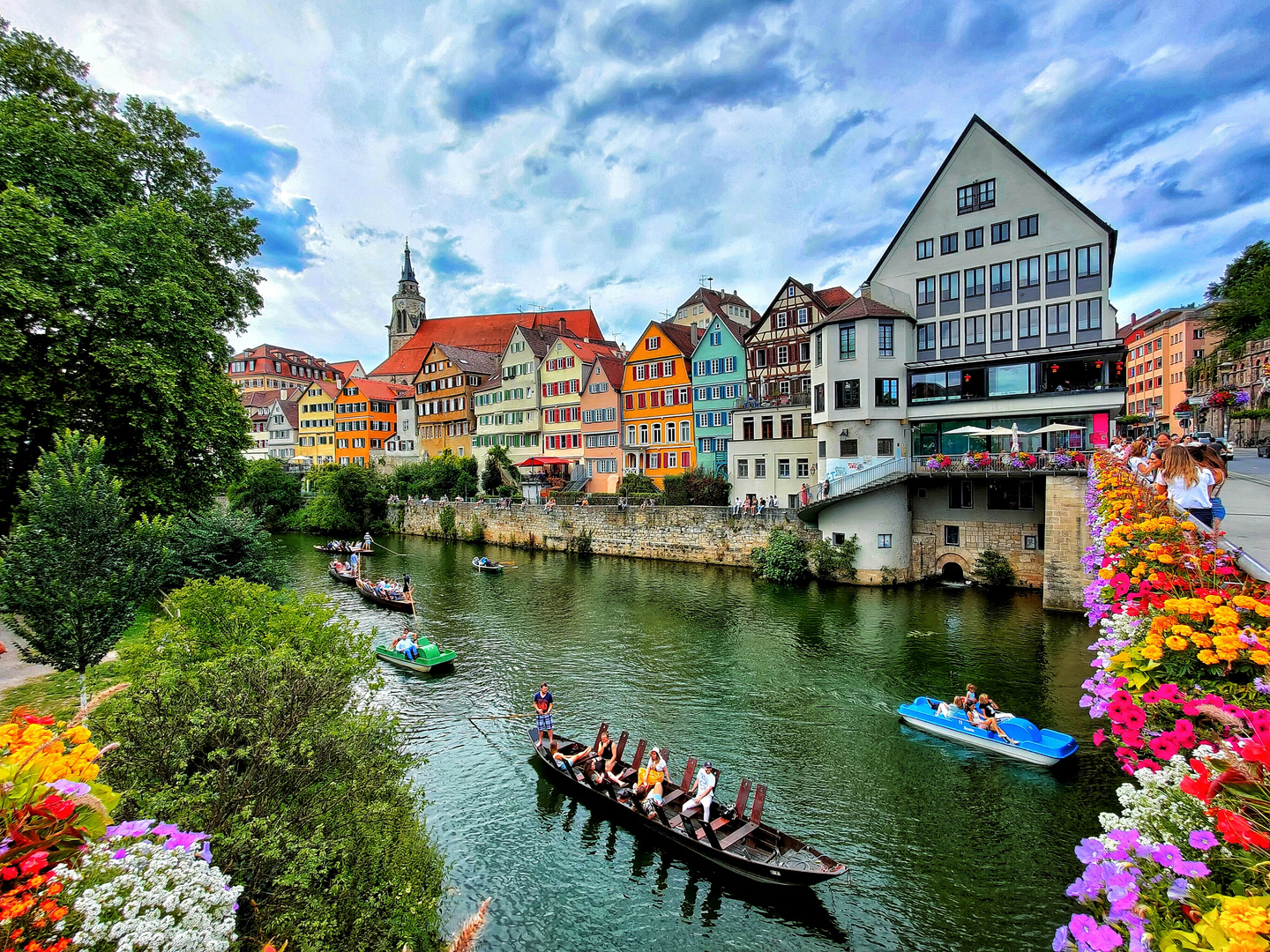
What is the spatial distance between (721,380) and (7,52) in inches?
1363

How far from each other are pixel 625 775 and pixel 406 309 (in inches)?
4011

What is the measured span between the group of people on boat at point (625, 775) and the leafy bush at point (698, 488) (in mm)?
25497

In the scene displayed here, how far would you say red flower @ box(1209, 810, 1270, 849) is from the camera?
6.48ft

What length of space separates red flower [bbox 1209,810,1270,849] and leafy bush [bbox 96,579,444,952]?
617cm

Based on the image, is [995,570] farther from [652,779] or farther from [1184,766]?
[1184,766]

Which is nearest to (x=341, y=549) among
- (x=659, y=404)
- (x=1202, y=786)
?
(x=659, y=404)

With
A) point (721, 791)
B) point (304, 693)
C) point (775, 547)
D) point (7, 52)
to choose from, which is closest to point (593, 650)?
point (721, 791)

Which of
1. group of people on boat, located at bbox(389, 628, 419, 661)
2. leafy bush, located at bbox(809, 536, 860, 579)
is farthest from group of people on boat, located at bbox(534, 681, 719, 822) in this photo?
leafy bush, located at bbox(809, 536, 860, 579)

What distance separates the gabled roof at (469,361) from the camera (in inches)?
2534

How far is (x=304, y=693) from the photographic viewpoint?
7391 mm

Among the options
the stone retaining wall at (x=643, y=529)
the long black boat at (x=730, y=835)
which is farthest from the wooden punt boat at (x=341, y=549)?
the long black boat at (x=730, y=835)

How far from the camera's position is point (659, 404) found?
4550 cm

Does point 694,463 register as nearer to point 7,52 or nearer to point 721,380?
point 721,380

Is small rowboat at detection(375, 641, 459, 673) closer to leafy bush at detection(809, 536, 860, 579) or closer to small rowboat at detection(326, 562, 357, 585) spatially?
small rowboat at detection(326, 562, 357, 585)
